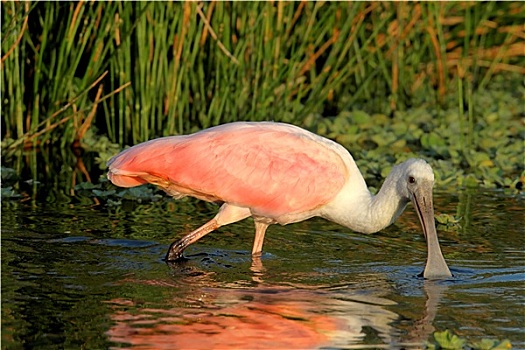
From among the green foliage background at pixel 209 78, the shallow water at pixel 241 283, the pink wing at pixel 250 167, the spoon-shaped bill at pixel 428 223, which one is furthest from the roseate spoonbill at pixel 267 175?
the green foliage background at pixel 209 78

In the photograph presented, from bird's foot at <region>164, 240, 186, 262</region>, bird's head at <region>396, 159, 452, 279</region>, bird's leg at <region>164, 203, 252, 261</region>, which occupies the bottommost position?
bird's foot at <region>164, 240, 186, 262</region>

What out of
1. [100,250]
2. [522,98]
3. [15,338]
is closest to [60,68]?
[100,250]

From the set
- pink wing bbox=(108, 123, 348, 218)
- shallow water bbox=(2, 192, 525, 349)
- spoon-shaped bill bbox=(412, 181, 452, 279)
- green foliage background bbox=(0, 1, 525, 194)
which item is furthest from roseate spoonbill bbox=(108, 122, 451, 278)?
green foliage background bbox=(0, 1, 525, 194)

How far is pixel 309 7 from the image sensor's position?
10.6 meters

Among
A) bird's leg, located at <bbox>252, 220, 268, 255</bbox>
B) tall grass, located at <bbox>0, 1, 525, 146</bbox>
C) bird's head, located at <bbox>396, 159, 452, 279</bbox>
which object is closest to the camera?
bird's head, located at <bbox>396, 159, 452, 279</bbox>

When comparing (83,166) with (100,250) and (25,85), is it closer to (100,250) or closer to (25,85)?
(25,85)

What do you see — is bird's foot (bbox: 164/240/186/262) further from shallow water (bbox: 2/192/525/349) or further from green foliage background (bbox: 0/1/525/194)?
green foliage background (bbox: 0/1/525/194)

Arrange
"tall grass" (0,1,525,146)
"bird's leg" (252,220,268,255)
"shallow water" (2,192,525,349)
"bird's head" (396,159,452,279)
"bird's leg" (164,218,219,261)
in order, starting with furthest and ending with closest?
"tall grass" (0,1,525,146), "bird's leg" (252,220,268,255), "bird's leg" (164,218,219,261), "bird's head" (396,159,452,279), "shallow water" (2,192,525,349)

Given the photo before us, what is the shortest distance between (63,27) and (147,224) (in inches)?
107

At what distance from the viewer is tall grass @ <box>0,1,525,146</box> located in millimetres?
9336

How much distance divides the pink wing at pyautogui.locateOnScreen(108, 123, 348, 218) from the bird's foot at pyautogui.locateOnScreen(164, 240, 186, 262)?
335 mm

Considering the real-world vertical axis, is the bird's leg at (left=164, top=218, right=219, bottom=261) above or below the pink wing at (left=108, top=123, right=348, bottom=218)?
below

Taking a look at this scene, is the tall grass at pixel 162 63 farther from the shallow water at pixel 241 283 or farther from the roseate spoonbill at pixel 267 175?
the roseate spoonbill at pixel 267 175

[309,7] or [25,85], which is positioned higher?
[309,7]
